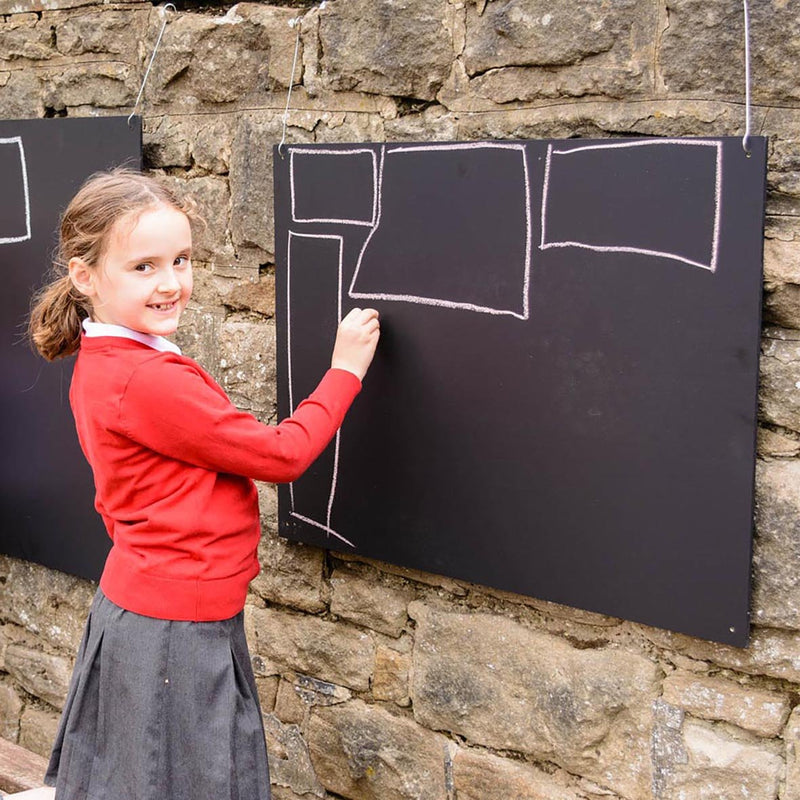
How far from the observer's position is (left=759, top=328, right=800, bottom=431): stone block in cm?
203

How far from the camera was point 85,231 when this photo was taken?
2172mm

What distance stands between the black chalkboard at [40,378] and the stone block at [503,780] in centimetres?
125

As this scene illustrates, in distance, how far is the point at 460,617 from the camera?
100 inches

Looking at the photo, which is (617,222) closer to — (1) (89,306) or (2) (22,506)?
(1) (89,306)

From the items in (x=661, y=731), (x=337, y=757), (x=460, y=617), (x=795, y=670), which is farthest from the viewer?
(x=337, y=757)

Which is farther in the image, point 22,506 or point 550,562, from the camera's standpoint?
point 22,506

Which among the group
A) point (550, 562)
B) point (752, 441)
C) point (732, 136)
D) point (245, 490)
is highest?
point (732, 136)

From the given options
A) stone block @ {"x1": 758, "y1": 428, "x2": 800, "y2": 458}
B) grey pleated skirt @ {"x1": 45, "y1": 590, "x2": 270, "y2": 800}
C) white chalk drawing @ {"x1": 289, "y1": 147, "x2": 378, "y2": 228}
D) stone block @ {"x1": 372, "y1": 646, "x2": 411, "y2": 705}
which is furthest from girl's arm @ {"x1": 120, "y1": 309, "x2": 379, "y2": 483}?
stone block @ {"x1": 758, "y1": 428, "x2": 800, "y2": 458}

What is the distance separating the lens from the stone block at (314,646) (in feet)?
9.04

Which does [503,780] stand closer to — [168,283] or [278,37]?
[168,283]

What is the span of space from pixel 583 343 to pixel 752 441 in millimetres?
384

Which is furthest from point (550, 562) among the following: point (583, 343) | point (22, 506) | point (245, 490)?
point (22, 506)

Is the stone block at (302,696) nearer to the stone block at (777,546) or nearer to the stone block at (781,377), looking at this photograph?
the stone block at (777,546)

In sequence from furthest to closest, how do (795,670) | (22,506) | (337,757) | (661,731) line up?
(22,506) < (337,757) < (661,731) < (795,670)
